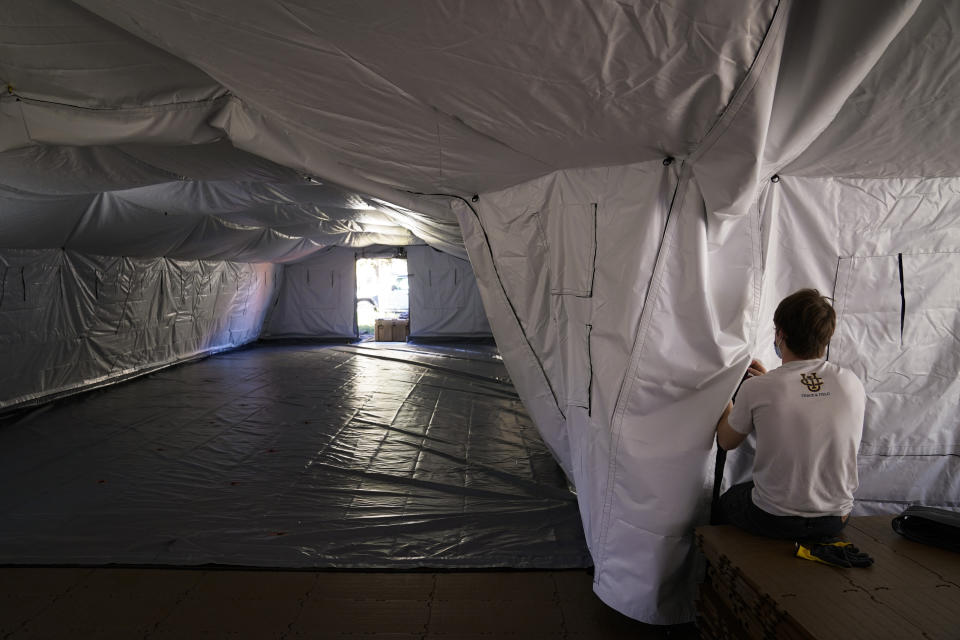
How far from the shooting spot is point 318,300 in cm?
1002

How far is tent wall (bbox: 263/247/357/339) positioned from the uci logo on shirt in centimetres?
931

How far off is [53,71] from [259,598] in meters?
2.22

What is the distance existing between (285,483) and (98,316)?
13.3 feet

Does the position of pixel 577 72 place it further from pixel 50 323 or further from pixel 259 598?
pixel 50 323

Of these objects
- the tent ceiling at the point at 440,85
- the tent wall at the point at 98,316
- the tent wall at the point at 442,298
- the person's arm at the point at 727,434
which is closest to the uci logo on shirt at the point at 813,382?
the person's arm at the point at 727,434

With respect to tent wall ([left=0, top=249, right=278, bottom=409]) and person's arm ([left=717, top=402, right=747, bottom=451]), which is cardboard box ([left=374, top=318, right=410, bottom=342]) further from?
person's arm ([left=717, top=402, right=747, bottom=451])

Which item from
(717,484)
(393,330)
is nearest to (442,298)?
(393,330)

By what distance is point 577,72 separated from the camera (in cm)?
125

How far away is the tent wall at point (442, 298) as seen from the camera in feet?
31.6

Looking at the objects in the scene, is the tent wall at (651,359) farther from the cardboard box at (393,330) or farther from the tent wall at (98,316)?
the cardboard box at (393,330)

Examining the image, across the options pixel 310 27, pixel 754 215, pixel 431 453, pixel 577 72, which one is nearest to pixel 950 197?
pixel 754 215

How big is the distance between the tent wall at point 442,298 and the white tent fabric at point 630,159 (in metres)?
7.01

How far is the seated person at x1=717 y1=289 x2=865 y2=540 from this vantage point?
1386mm

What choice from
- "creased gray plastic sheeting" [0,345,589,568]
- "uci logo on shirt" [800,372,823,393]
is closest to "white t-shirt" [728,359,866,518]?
"uci logo on shirt" [800,372,823,393]
